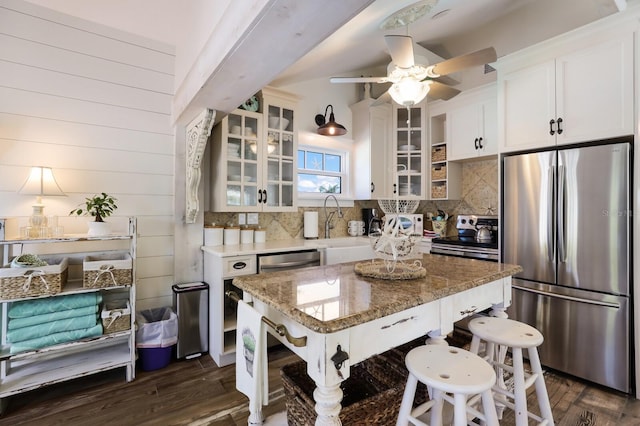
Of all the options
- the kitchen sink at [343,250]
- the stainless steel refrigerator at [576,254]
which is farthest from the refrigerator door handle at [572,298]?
the kitchen sink at [343,250]

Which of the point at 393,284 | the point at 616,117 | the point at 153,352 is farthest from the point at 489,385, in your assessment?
the point at 153,352

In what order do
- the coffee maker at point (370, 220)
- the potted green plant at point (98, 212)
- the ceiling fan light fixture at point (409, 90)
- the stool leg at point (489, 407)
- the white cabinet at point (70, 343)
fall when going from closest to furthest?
the stool leg at point (489, 407)
the white cabinet at point (70, 343)
the ceiling fan light fixture at point (409, 90)
the potted green plant at point (98, 212)
the coffee maker at point (370, 220)

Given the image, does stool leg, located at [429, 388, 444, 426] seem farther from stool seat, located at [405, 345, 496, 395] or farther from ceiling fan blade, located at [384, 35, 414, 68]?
ceiling fan blade, located at [384, 35, 414, 68]

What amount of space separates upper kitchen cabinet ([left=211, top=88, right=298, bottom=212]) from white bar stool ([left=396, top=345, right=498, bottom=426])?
2.02 metres

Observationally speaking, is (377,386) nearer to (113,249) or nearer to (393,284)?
(393,284)

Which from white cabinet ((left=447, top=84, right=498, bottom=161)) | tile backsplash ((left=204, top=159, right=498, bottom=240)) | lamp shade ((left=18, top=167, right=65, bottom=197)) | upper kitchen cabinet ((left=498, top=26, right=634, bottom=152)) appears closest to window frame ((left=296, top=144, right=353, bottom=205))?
tile backsplash ((left=204, top=159, right=498, bottom=240))

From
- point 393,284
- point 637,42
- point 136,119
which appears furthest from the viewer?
point 136,119

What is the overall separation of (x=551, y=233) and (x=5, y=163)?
4.01 metres

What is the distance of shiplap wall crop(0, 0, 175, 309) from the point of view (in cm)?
217

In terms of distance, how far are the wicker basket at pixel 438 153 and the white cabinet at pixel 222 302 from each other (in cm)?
246

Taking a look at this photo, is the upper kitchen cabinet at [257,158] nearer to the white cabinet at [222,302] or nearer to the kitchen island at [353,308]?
the white cabinet at [222,302]

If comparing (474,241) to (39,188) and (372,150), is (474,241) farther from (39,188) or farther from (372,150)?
(39,188)

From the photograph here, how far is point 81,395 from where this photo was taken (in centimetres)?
207

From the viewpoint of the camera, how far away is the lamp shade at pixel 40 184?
6.61 feet
